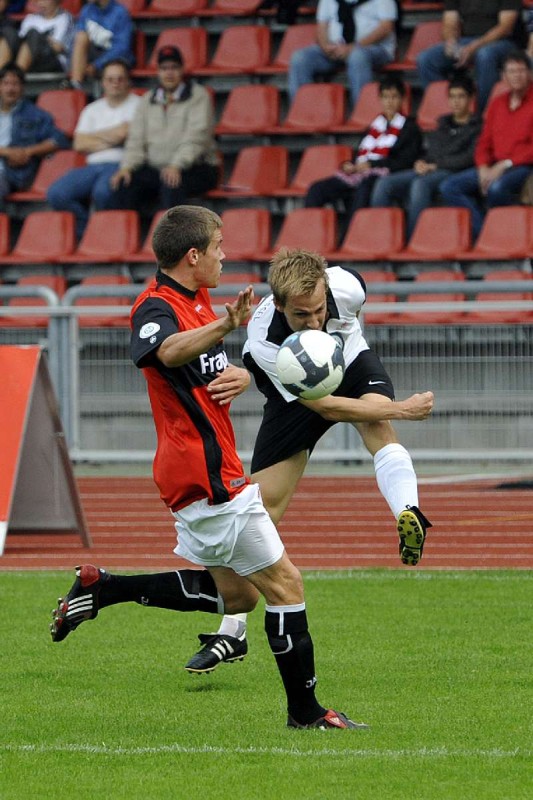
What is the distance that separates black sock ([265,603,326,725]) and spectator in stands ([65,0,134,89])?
1458 cm

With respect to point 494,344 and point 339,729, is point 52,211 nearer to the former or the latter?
point 494,344

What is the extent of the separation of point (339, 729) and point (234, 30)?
1492 centimetres

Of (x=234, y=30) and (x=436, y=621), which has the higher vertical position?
(x=234, y=30)

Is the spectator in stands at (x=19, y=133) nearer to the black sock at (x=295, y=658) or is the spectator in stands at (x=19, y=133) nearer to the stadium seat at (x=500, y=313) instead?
the stadium seat at (x=500, y=313)

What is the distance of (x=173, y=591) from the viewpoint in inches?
247

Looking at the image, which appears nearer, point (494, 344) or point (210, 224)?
point (210, 224)

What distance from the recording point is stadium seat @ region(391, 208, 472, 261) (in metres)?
15.8

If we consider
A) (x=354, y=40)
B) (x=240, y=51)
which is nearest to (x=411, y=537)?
(x=354, y=40)

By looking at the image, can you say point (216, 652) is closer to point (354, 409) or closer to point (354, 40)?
point (354, 409)

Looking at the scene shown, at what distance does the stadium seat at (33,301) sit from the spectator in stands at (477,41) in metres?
4.72

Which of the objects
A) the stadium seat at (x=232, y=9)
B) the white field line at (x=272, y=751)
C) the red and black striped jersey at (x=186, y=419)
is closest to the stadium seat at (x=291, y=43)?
the stadium seat at (x=232, y=9)

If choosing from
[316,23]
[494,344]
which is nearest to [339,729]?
[494,344]

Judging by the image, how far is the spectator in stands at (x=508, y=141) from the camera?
15.5 m

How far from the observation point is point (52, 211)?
18.6 m
